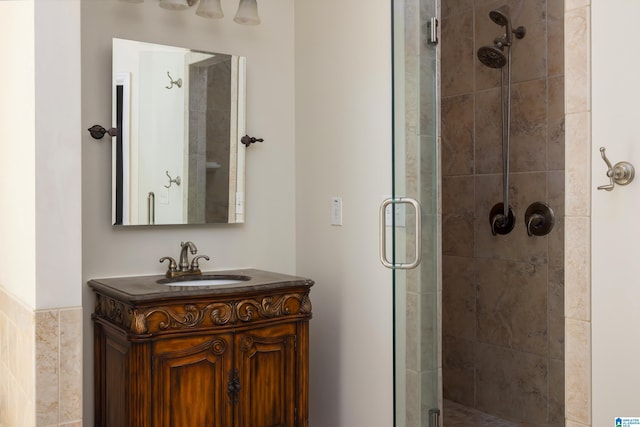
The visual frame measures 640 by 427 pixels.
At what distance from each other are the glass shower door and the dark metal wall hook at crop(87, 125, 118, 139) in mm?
1251

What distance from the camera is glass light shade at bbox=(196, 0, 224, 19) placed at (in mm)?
2564

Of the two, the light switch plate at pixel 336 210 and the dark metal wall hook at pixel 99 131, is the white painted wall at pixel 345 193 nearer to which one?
the light switch plate at pixel 336 210

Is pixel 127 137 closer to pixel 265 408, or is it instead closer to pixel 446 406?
pixel 265 408

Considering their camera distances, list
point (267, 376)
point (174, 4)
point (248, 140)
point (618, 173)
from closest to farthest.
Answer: point (618, 173), point (267, 376), point (174, 4), point (248, 140)

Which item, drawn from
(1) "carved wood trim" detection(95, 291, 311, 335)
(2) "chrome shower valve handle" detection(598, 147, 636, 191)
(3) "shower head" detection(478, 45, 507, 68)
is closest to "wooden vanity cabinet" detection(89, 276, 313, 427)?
(1) "carved wood trim" detection(95, 291, 311, 335)

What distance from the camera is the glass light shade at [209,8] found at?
101 inches

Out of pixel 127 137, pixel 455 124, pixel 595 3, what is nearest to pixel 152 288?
pixel 127 137

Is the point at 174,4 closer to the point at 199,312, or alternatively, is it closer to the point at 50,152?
the point at 50,152

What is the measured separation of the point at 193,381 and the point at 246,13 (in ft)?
5.12

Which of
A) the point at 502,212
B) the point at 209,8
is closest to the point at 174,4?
the point at 209,8

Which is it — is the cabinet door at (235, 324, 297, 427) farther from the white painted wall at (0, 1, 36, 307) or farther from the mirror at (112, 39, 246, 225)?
the white painted wall at (0, 1, 36, 307)

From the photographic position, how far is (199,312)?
7.15ft

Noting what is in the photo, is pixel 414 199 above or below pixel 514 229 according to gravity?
above

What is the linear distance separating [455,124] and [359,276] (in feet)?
3.92
